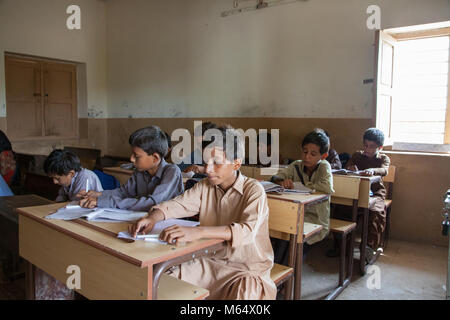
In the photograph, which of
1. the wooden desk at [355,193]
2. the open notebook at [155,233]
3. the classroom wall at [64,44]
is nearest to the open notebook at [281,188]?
the wooden desk at [355,193]

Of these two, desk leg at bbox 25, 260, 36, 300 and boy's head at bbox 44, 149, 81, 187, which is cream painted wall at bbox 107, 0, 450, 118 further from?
desk leg at bbox 25, 260, 36, 300

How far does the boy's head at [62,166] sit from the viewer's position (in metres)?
2.11

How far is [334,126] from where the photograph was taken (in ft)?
13.9

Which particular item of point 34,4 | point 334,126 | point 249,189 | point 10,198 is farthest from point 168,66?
point 249,189

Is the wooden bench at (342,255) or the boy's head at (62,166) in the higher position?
the boy's head at (62,166)

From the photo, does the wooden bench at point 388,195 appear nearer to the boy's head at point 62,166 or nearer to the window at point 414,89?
the window at point 414,89

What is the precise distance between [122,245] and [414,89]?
373cm

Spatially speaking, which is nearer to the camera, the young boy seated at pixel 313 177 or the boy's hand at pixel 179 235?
the boy's hand at pixel 179 235

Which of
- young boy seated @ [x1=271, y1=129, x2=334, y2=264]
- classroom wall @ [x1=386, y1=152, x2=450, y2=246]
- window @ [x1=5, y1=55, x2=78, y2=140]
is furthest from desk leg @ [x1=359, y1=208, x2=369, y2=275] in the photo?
Answer: window @ [x1=5, y1=55, x2=78, y2=140]

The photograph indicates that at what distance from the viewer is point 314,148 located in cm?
257

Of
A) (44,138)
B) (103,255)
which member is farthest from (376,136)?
(44,138)

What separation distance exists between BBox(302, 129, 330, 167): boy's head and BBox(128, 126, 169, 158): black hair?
1108 mm

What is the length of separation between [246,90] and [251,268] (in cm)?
379

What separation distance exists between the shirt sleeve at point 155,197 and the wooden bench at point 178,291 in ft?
1.43
